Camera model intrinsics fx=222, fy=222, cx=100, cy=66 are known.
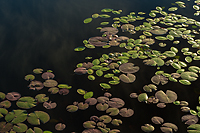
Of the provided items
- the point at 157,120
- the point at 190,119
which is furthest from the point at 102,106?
the point at 190,119

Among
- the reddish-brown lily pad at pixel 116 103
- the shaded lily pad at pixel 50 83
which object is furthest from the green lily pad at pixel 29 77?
the reddish-brown lily pad at pixel 116 103

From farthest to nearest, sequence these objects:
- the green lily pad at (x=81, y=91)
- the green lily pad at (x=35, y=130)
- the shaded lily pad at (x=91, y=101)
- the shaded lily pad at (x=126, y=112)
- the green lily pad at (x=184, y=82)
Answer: the green lily pad at (x=184, y=82), the green lily pad at (x=81, y=91), the shaded lily pad at (x=91, y=101), the shaded lily pad at (x=126, y=112), the green lily pad at (x=35, y=130)

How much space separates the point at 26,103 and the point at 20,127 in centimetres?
32

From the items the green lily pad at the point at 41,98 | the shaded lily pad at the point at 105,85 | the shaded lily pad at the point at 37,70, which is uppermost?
the shaded lily pad at the point at 37,70

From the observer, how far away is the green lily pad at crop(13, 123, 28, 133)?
7.45ft

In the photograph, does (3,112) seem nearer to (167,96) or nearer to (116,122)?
(116,122)

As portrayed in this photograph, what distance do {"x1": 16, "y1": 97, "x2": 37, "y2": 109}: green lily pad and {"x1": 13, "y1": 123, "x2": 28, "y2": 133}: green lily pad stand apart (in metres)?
0.23

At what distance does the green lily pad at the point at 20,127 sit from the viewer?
2271 millimetres

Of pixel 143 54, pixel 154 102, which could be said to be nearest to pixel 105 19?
pixel 143 54

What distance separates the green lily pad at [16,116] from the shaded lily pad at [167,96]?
151 centimetres

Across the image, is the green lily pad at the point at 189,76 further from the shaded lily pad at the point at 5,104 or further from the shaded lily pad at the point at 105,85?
the shaded lily pad at the point at 5,104

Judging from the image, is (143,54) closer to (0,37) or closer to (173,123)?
(173,123)

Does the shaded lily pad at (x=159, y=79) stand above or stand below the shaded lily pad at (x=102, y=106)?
above

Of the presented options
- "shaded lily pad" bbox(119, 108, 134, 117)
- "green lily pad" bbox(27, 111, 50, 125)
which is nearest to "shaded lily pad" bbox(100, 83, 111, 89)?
"shaded lily pad" bbox(119, 108, 134, 117)
